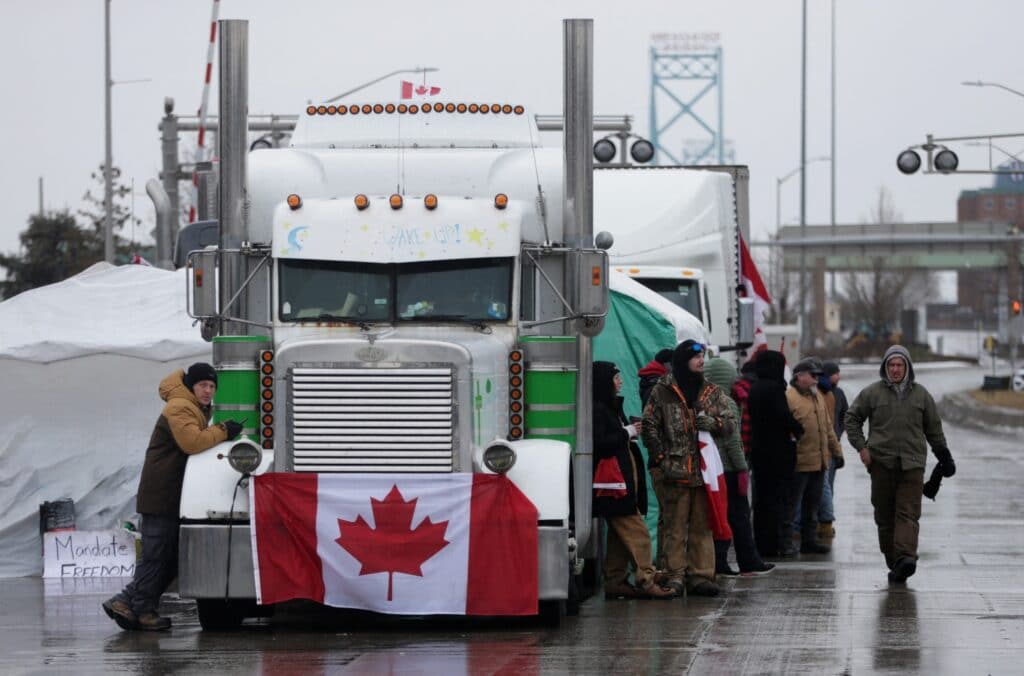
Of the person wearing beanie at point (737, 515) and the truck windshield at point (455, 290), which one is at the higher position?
the truck windshield at point (455, 290)

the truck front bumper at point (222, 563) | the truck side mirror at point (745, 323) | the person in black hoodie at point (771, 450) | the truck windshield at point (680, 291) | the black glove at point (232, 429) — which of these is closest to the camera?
the truck front bumper at point (222, 563)

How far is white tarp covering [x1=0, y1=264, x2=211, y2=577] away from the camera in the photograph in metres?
17.6

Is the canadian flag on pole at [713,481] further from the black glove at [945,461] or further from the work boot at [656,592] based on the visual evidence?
the black glove at [945,461]

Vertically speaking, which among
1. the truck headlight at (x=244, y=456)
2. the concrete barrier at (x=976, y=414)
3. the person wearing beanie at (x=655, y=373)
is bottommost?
the concrete barrier at (x=976, y=414)

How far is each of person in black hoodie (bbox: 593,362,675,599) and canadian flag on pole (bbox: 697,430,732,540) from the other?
19.3 inches

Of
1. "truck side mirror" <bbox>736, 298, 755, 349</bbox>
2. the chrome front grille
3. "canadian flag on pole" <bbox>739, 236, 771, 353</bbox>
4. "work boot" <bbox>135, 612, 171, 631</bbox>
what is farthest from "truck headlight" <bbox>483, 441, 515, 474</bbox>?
"canadian flag on pole" <bbox>739, 236, 771, 353</bbox>

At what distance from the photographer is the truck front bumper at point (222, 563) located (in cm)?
1234

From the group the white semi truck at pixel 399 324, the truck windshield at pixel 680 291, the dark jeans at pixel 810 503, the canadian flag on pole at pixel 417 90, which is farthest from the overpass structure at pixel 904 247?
the white semi truck at pixel 399 324

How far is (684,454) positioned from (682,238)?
892 centimetres

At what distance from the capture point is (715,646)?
1167 centimetres

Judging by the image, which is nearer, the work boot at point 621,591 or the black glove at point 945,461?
the work boot at point 621,591

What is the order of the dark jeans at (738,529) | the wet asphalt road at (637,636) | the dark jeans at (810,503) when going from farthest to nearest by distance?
the dark jeans at (810,503) → the dark jeans at (738,529) → the wet asphalt road at (637,636)

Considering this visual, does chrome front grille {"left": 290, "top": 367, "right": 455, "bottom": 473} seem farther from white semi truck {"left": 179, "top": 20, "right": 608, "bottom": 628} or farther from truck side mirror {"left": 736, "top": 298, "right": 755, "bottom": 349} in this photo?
truck side mirror {"left": 736, "top": 298, "right": 755, "bottom": 349}

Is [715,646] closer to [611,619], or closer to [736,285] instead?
[611,619]
